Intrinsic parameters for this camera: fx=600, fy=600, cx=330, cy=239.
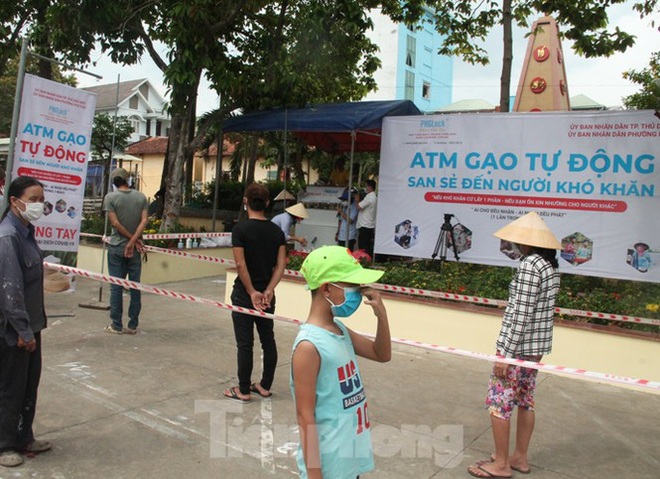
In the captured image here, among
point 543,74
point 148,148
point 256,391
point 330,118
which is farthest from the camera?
point 148,148

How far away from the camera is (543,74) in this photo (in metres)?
13.9

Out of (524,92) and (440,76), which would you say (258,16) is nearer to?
(524,92)

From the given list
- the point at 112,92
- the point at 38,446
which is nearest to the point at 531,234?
the point at 38,446

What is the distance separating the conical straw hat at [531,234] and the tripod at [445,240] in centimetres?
413

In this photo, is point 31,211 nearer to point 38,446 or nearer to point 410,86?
point 38,446

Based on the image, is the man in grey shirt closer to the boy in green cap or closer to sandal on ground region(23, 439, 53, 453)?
sandal on ground region(23, 439, 53, 453)

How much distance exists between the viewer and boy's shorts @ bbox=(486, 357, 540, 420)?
12.3ft

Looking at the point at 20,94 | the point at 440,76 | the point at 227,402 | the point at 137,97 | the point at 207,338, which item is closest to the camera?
the point at 227,402

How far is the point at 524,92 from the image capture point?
14.0m

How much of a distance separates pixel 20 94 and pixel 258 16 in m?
7.14

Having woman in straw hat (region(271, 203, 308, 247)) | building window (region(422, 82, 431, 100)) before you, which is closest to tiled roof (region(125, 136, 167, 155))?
building window (region(422, 82, 431, 100))

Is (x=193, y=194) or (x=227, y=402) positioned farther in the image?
(x=193, y=194)

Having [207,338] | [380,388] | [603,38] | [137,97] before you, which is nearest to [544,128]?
[603,38]

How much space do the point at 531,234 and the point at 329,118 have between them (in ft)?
21.1
